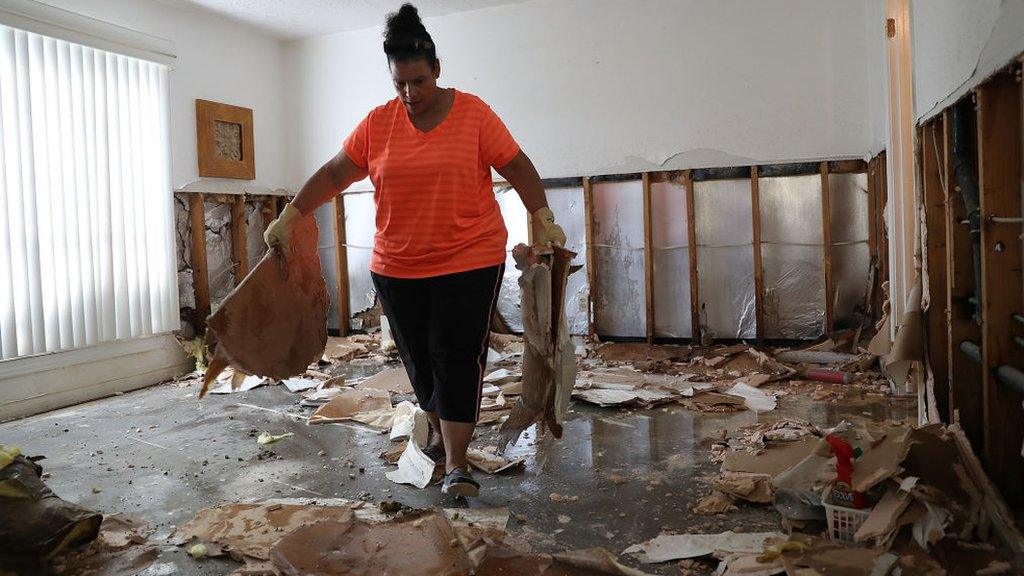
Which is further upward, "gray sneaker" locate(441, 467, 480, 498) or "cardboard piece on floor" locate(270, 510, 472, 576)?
"gray sneaker" locate(441, 467, 480, 498)

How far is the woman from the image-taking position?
212cm

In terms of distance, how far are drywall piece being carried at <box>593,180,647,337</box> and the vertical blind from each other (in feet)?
10.2

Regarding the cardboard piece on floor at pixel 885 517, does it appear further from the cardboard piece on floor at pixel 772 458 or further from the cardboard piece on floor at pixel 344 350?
the cardboard piece on floor at pixel 344 350

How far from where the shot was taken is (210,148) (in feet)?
17.3

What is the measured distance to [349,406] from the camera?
11.4 feet

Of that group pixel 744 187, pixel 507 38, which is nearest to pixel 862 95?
pixel 744 187

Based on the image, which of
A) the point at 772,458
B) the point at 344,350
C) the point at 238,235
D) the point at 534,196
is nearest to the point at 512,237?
the point at 344,350

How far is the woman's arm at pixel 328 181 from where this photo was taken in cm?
233

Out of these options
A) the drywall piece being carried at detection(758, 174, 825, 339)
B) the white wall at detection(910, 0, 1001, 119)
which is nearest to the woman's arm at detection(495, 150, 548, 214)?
the white wall at detection(910, 0, 1001, 119)

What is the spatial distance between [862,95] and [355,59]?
397 centimetres

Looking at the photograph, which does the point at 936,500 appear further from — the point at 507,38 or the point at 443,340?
the point at 507,38

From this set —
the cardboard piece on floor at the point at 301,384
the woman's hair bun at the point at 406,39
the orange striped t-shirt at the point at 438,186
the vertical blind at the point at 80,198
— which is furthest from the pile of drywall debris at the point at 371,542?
the vertical blind at the point at 80,198

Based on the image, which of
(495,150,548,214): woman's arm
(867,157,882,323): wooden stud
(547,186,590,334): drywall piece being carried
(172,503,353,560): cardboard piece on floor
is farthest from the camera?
(547,186,590,334): drywall piece being carried

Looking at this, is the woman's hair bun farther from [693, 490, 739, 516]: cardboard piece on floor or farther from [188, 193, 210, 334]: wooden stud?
[188, 193, 210, 334]: wooden stud
